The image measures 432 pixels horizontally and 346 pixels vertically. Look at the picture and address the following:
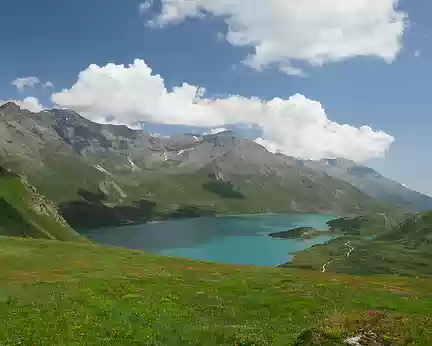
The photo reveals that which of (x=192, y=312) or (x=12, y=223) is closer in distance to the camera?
(x=192, y=312)

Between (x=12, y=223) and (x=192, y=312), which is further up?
(x=12, y=223)

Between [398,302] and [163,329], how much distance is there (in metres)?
27.2

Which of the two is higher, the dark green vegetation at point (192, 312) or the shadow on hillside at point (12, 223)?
the shadow on hillside at point (12, 223)

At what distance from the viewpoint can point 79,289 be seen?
142 feet

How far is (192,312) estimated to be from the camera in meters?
35.0

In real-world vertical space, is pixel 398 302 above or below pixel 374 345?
below

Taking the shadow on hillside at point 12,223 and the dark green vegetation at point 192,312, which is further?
the shadow on hillside at point 12,223

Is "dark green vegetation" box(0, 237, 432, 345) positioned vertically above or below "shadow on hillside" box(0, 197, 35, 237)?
below

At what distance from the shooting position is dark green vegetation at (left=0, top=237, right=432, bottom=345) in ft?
75.9

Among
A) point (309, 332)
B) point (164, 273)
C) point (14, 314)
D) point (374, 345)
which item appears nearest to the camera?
point (374, 345)

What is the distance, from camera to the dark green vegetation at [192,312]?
911 inches

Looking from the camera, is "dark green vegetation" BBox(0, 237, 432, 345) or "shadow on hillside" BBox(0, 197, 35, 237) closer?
"dark green vegetation" BBox(0, 237, 432, 345)

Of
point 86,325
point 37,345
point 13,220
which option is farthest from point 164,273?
point 13,220

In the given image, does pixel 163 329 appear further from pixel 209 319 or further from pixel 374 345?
pixel 374 345
